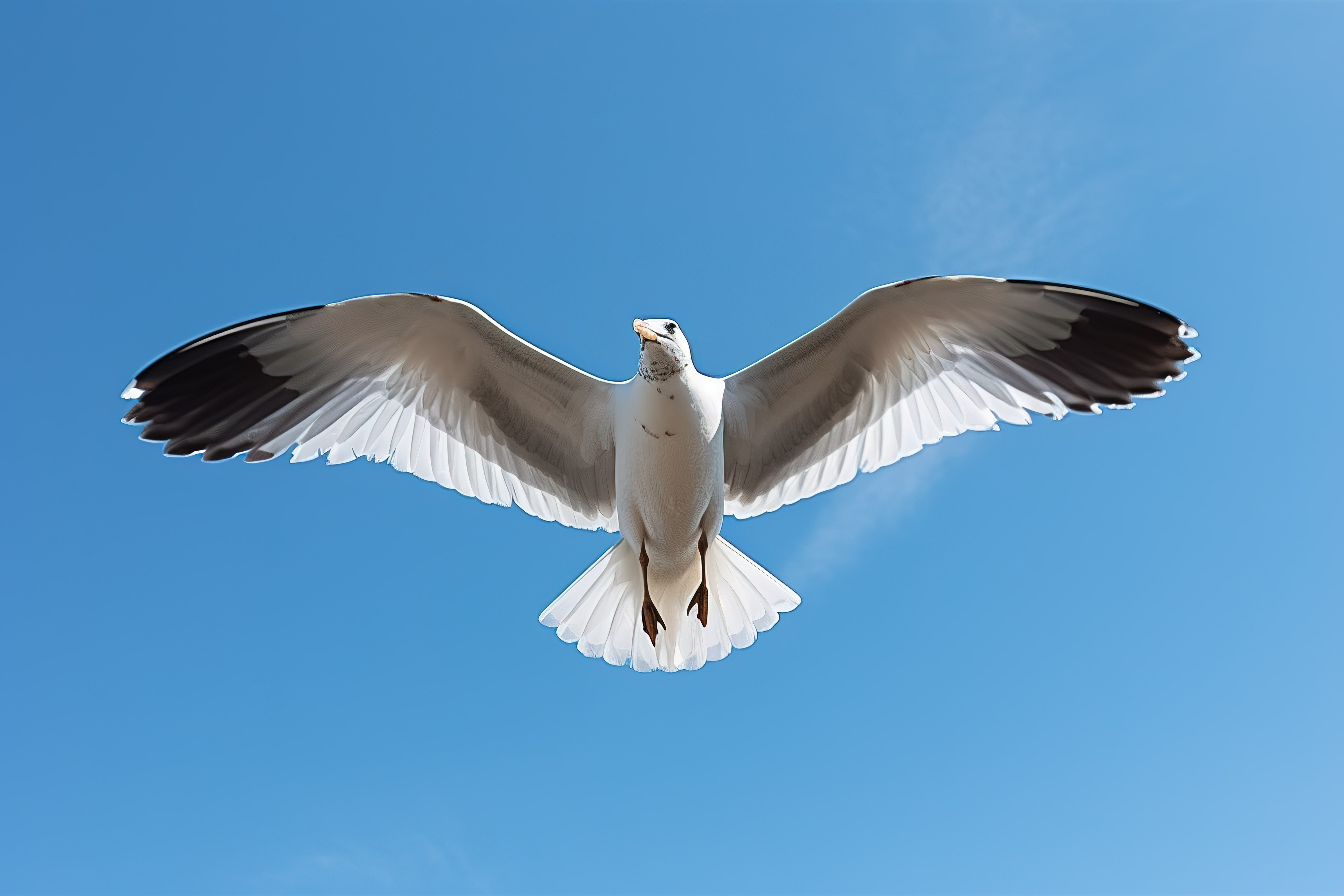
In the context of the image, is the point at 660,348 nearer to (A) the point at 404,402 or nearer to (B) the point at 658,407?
(B) the point at 658,407

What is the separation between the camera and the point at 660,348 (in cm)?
470

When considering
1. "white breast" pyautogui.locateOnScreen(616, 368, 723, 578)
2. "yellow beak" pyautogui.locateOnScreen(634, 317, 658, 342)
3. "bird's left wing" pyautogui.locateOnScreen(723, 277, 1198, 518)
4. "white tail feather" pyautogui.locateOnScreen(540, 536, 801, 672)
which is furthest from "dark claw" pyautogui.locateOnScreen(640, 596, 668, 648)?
"yellow beak" pyautogui.locateOnScreen(634, 317, 658, 342)

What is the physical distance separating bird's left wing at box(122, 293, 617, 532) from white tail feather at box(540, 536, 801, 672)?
38 cm

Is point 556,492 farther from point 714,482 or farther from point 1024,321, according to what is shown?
point 1024,321

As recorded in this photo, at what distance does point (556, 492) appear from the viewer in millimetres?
5688

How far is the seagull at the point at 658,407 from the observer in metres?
4.77

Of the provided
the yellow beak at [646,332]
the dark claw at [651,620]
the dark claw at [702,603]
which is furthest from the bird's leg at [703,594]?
the yellow beak at [646,332]

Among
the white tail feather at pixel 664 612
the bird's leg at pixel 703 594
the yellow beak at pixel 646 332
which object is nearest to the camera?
the yellow beak at pixel 646 332

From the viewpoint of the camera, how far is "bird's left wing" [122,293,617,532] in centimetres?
479

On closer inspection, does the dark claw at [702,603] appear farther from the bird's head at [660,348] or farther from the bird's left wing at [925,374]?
the bird's head at [660,348]

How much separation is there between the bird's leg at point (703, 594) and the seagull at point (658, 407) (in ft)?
0.06

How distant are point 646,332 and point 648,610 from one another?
5.45 ft

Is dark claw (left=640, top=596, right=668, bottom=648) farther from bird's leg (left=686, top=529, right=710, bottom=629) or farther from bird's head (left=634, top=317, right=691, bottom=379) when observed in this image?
bird's head (left=634, top=317, right=691, bottom=379)

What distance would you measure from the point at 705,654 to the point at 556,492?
131 cm
